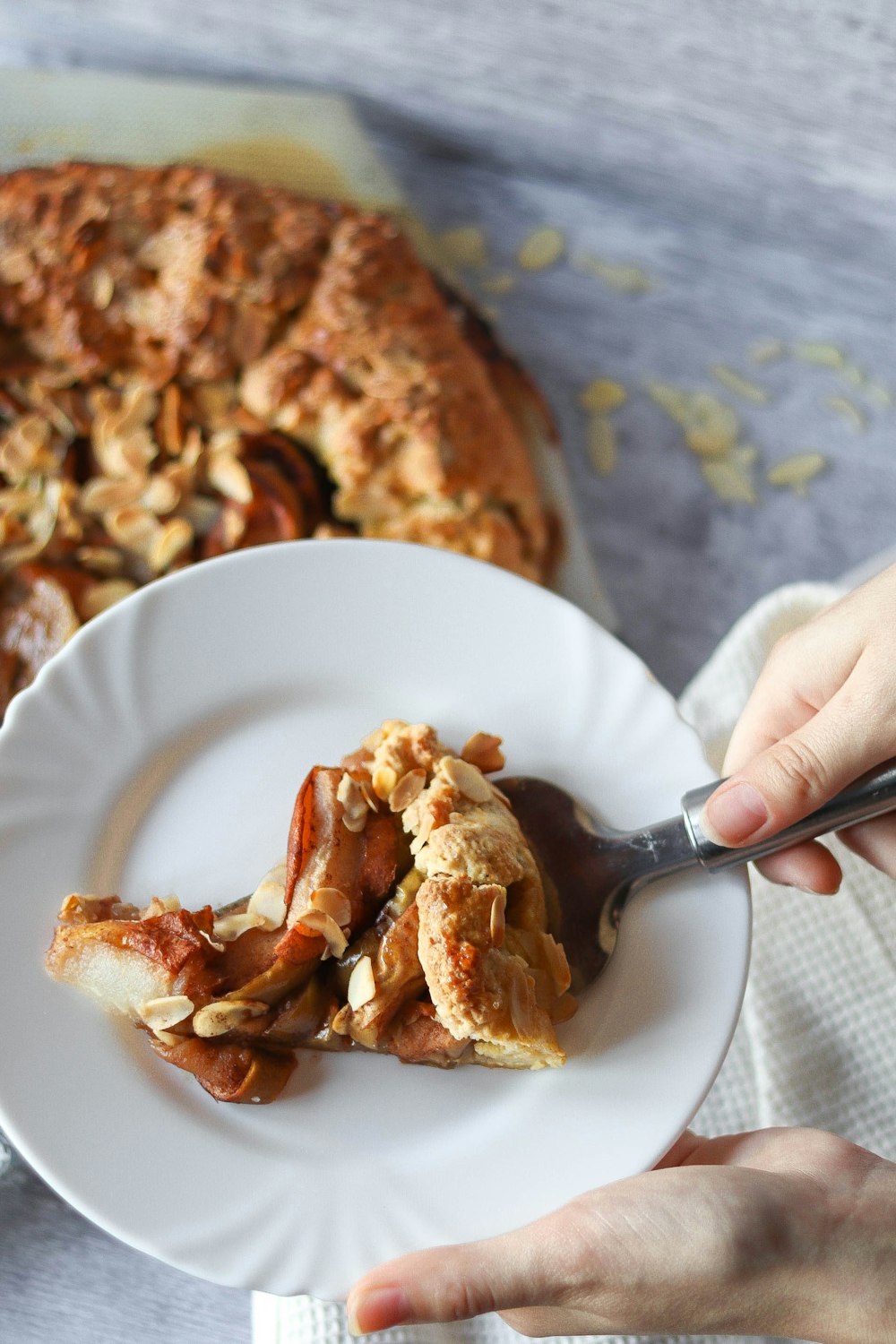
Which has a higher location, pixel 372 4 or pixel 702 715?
pixel 372 4

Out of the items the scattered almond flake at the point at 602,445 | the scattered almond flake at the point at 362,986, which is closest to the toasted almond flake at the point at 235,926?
the scattered almond flake at the point at 362,986

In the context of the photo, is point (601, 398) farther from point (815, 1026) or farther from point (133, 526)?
point (815, 1026)

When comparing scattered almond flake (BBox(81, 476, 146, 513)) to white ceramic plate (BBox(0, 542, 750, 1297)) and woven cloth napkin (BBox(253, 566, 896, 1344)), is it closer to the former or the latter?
white ceramic plate (BBox(0, 542, 750, 1297))

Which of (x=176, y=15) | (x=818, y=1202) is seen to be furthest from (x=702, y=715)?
(x=176, y=15)

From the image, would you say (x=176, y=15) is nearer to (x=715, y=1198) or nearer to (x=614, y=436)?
(x=614, y=436)

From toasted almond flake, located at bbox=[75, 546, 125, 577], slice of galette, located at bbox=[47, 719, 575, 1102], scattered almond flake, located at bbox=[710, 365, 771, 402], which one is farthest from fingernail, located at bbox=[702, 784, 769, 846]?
scattered almond flake, located at bbox=[710, 365, 771, 402]

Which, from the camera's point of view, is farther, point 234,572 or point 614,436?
point 614,436
